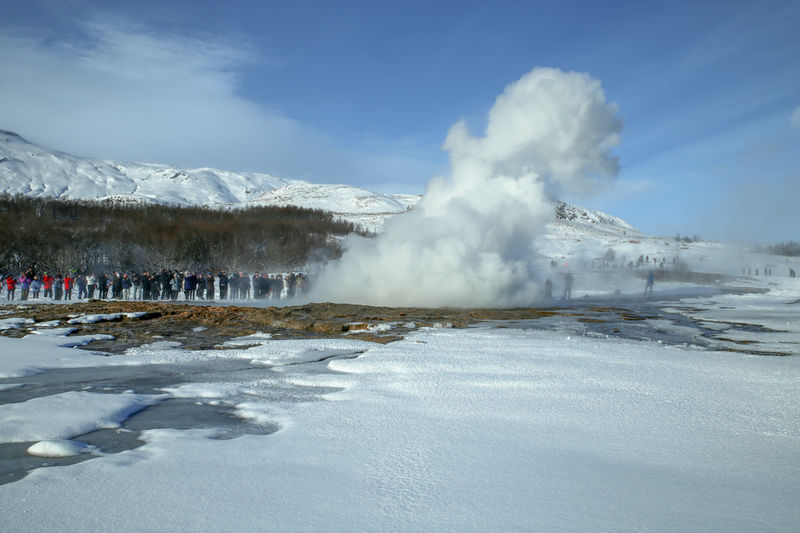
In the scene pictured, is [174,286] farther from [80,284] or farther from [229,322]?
[229,322]

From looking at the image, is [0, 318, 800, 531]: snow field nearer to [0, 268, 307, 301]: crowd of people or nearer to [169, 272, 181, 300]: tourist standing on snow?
[0, 268, 307, 301]: crowd of people

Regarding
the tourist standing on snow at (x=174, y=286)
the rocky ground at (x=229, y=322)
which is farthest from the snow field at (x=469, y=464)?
the tourist standing on snow at (x=174, y=286)

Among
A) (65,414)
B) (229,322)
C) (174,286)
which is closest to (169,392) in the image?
(65,414)

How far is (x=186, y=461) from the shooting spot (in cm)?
479

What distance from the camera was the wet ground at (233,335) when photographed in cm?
615

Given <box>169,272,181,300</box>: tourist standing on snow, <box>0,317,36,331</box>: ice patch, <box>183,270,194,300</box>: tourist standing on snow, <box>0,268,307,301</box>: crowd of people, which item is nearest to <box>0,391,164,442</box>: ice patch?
<box>0,317,36,331</box>: ice patch

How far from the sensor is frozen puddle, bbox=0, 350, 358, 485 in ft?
17.1

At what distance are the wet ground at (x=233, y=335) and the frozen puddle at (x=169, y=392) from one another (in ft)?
0.05

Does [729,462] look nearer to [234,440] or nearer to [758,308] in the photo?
[234,440]

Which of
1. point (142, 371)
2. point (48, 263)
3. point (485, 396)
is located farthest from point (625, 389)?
point (48, 263)

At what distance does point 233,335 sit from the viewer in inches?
550

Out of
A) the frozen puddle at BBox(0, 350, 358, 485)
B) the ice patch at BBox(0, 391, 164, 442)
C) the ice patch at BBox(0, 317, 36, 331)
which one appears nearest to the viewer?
the frozen puddle at BBox(0, 350, 358, 485)

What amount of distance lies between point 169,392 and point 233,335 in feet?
20.8

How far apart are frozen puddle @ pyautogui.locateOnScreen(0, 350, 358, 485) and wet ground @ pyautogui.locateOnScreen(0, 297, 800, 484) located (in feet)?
0.05
